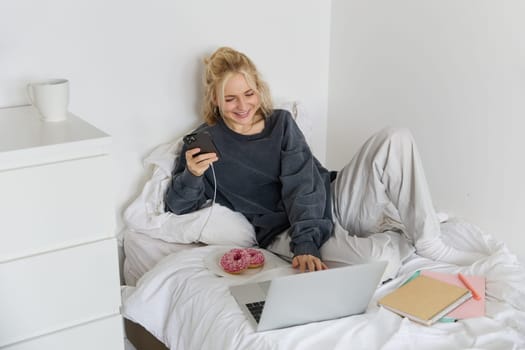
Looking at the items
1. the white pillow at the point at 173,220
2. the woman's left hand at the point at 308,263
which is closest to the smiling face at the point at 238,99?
the white pillow at the point at 173,220

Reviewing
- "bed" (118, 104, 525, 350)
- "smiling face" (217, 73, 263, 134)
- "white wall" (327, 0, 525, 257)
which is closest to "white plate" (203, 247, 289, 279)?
"bed" (118, 104, 525, 350)

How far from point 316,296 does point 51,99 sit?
2.58 ft

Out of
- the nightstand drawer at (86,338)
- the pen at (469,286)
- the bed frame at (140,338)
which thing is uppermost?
the pen at (469,286)

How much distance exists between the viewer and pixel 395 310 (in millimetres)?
1686

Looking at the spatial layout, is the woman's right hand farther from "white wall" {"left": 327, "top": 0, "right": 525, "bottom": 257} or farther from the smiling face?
"white wall" {"left": 327, "top": 0, "right": 525, "bottom": 257}

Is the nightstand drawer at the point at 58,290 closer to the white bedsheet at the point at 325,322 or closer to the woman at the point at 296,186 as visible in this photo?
the white bedsheet at the point at 325,322

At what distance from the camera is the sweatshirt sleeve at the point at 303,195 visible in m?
1.95

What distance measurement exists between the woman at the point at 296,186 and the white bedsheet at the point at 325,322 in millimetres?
98

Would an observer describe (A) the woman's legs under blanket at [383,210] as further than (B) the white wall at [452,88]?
No

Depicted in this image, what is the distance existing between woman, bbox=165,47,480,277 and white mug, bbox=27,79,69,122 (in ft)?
1.24

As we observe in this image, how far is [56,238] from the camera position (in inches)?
64.0

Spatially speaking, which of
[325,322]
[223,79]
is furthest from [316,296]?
[223,79]

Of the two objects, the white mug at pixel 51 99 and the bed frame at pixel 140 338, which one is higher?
the white mug at pixel 51 99

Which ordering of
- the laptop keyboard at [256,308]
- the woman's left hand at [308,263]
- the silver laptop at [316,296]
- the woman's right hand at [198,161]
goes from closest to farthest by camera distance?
the silver laptop at [316,296]
the laptop keyboard at [256,308]
the woman's left hand at [308,263]
the woman's right hand at [198,161]
